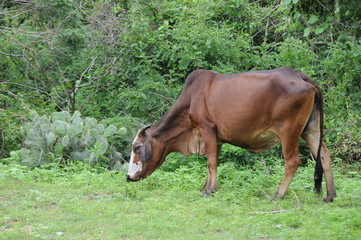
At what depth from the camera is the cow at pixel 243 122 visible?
7.75m

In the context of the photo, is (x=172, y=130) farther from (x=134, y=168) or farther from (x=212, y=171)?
(x=212, y=171)

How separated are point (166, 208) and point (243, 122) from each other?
6.36 feet

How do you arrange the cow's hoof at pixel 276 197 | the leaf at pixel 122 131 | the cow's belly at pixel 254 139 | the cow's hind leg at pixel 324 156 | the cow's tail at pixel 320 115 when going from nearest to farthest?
the cow's hoof at pixel 276 197, the cow's hind leg at pixel 324 156, the cow's tail at pixel 320 115, the cow's belly at pixel 254 139, the leaf at pixel 122 131

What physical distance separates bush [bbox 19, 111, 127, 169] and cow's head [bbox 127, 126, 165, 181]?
151cm

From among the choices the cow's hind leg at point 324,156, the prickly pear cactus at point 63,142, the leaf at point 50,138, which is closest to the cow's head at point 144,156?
the prickly pear cactus at point 63,142

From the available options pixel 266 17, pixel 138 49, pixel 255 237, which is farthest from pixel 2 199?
pixel 266 17

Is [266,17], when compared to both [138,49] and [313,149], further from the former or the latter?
[313,149]

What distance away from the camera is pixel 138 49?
13.3m

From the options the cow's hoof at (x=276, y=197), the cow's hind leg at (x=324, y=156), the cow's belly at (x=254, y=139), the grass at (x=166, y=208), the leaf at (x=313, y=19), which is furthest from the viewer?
the cow's belly at (x=254, y=139)

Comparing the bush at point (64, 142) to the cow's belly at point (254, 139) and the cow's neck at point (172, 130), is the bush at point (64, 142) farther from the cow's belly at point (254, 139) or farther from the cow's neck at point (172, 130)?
the cow's belly at point (254, 139)

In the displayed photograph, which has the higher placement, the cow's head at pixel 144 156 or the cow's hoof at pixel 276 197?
the cow's head at pixel 144 156

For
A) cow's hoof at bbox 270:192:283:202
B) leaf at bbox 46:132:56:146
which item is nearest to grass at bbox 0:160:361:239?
cow's hoof at bbox 270:192:283:202

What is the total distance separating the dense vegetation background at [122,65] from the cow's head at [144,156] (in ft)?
5.27

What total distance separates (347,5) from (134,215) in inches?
133
